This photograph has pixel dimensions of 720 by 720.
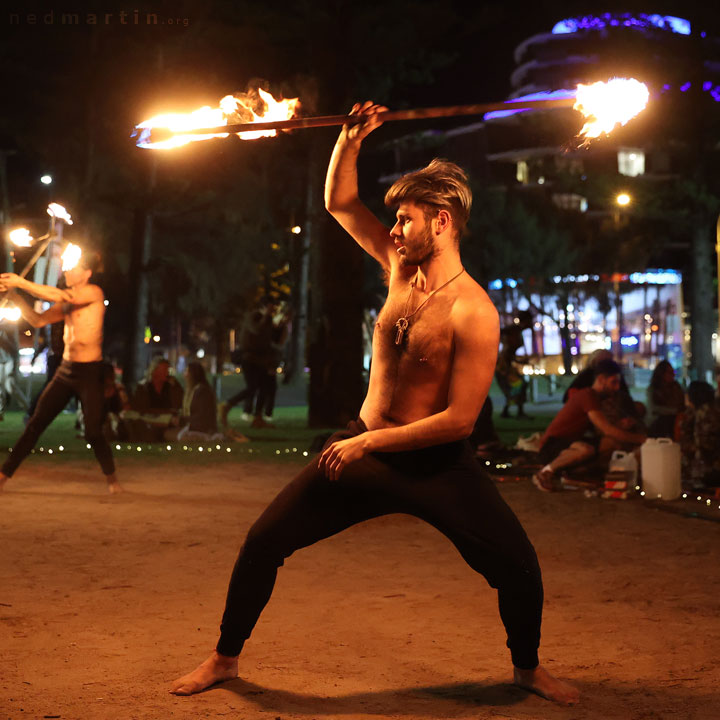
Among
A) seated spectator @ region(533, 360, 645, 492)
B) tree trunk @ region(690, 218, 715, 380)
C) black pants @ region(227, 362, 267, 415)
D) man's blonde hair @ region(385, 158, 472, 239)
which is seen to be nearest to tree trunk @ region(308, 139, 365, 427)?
black pants @ region(227, 362, 267, 415)

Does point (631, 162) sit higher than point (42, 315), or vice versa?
point (631, 162)

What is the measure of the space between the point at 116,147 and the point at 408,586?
23.2 m

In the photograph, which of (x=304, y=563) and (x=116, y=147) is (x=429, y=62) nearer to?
(x=116, y=147)

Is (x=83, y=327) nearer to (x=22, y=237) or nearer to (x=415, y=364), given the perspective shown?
A: (x=22, y=237)

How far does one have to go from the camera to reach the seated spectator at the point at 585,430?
10969mm

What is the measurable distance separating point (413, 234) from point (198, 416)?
12.3 m

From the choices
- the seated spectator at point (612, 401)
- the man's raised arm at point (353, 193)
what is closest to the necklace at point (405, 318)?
the man's raised arm at point (353, 193)

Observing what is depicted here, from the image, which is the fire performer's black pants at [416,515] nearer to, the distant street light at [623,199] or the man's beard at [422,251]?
the man's beard at [422,251]

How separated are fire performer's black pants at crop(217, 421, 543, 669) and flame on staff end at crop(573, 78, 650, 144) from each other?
1457mm

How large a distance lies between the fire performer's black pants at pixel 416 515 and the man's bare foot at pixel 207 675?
7.7 inches

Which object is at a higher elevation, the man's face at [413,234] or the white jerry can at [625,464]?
the man's face at [413,234]

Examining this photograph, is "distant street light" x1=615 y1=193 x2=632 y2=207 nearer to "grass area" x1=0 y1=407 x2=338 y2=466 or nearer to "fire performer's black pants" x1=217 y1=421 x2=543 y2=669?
"grass area" x1=0 y1=407 x2=338 y2=466

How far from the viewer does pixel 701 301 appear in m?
33.4

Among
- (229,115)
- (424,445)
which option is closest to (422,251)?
(424,445)
